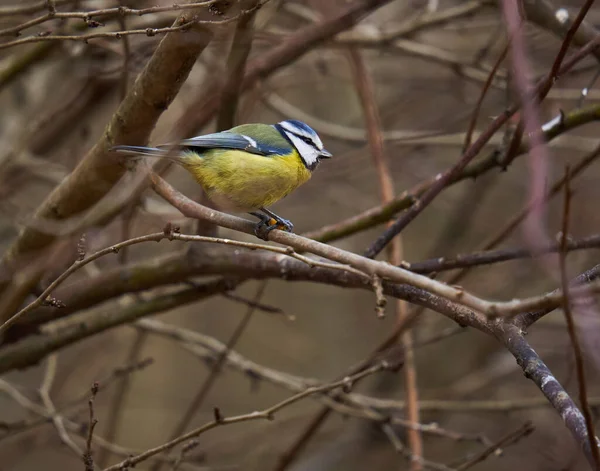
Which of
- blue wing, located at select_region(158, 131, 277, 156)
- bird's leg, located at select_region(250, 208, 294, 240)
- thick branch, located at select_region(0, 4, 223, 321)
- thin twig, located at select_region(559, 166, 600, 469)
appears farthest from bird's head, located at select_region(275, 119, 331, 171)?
thin twig, located at select_region(559, 166, 600, 469)

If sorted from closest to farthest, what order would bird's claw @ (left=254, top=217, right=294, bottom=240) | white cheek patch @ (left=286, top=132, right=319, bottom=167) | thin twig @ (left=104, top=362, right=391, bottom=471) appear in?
thin twig @ (left=104, top=362, right=391, bottom=471) → bird's claw @ (left=254, top=217, right=294, bottom=240) → white cheek patch @ (left=286, top=132, right=319, bottom=167)

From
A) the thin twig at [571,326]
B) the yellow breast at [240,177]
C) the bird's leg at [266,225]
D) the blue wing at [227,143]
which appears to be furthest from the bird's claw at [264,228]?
the thin twig at [571,326]

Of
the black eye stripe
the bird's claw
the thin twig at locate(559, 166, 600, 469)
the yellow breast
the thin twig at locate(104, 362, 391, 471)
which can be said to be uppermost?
the black eye stripe

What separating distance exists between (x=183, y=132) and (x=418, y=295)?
0.90 m

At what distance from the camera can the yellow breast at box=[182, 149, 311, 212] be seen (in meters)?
2.26

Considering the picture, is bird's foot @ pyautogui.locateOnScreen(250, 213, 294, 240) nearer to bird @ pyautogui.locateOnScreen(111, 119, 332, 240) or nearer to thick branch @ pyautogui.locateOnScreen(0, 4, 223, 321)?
bird @ pyautogui.locateOnScreen(111, 119, 332, 240)

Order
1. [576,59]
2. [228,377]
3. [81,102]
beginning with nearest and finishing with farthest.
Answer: [576,59] → [81,102] → [228,377]

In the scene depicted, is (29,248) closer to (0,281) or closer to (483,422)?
(0,281)

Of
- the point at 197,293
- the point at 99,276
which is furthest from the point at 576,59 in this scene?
the point at 99,276

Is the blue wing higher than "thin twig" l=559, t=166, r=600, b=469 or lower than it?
higher

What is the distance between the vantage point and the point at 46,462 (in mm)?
5027

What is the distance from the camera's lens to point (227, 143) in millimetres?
2279

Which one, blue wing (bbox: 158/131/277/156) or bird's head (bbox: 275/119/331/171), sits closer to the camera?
blue wing (bbox: 158/131/277/156)

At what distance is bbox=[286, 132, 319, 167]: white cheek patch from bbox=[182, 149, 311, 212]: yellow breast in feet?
0.33
